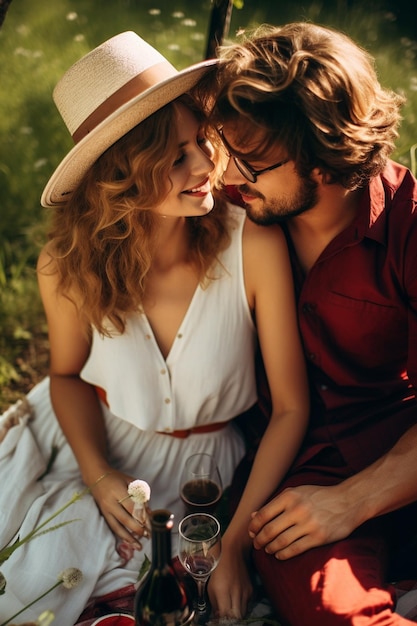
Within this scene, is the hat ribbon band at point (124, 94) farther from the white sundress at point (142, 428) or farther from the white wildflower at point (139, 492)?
the white wildflower at point (139, 492)

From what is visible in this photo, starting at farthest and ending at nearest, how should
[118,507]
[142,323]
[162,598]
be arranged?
1. [142,323]
2. [118,507]
3. [162,598]

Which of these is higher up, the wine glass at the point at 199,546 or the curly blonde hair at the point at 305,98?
the curly blonde hair at the point at 305,98

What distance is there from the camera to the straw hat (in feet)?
7.06

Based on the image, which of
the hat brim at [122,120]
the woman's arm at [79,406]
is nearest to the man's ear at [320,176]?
the hat brim at [122,120]

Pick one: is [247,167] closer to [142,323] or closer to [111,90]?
[111,90]

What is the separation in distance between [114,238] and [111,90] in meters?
0.57

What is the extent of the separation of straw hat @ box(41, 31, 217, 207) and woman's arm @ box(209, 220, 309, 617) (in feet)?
2.16

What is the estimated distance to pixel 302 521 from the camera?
7.29 ft

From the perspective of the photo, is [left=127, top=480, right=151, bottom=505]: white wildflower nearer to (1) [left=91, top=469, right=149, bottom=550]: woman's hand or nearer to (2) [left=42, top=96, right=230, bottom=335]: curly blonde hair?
(1) [left=91, top=469, right=149, bottom=550]: woman's hand

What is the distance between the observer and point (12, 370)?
3.83 meters

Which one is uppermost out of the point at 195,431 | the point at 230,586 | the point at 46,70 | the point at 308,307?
the point at 46,70

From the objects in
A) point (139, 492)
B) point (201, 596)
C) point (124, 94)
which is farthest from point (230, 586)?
point (124, 94)

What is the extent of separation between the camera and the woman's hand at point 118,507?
96.2 inches

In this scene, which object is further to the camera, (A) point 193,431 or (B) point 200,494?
(A) point 193,431
